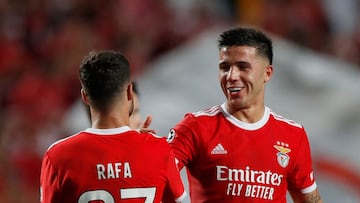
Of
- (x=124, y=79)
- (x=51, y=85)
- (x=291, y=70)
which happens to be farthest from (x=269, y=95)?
(x=124, y=79)

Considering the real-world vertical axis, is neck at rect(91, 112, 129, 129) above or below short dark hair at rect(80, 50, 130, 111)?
below

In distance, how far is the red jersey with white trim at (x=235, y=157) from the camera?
4.66 metres

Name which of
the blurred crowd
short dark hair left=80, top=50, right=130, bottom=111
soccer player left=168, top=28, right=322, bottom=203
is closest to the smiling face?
soccer player left=168, top=28, right=322, bottom=203

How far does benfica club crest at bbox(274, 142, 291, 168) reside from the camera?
4.77 metres

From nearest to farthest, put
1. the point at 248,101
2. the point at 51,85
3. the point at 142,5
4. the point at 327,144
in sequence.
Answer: the point at 248,101 → the point at 327,144 → the point at 51,85 → the point at 142,5

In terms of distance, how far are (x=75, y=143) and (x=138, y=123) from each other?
1.08 metres

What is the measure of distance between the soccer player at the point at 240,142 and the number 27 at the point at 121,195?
43 cm

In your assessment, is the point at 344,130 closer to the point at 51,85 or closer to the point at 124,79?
the point at 51,85

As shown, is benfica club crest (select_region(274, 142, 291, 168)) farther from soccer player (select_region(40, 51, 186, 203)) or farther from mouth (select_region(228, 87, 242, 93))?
soccer player (select_region(40, 51, 186, 203))

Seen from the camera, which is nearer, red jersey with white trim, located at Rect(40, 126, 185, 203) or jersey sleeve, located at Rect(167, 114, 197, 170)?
red jersey with white trim, located at Rect(40, 126, 185, 203)

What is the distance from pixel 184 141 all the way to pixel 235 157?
0.25 meters

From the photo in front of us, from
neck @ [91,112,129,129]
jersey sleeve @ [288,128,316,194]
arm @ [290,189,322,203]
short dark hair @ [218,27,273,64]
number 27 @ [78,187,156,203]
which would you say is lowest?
arm @ [290,189,322,203]

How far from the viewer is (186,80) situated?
9.27m

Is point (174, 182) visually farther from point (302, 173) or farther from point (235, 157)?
point (302, 173)
